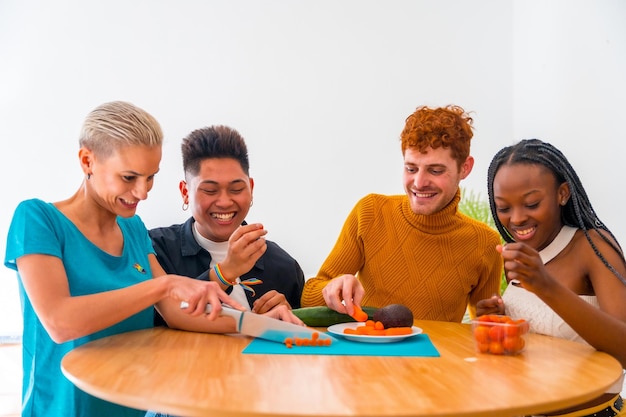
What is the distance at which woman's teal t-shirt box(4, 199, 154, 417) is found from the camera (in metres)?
1.78

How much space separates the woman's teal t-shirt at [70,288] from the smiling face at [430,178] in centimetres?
124

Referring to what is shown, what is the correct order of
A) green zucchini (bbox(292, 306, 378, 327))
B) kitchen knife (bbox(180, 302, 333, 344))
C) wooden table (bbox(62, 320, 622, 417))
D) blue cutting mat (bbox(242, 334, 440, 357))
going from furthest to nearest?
green zucchini (bbox(292, 306, 378, 327)) → kitchen knife (bbox(180, 302, 333, 344)) → blue cutting mat (bbox(242, 334, 440, 357)) → wooden table (bbox(62, 320, 622, 417))

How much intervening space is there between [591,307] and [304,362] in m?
0.81

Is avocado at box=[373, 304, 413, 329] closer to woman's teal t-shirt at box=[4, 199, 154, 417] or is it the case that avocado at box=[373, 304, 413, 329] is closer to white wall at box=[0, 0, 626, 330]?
woman's teal t-shirt at box=[4, 199, 154, 417]

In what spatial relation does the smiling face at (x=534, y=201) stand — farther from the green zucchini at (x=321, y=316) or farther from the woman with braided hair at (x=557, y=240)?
the green zucchini at (x=321, y=316)

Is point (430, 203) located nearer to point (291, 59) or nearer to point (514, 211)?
point (514, 211)

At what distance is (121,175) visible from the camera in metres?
1.93

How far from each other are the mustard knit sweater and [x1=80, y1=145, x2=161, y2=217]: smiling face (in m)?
0.90

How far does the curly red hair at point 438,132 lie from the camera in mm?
2592

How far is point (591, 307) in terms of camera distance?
5.90 ft

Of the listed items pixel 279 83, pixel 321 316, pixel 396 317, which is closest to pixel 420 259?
pixel 321 316

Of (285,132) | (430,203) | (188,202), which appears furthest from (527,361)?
(285,132)

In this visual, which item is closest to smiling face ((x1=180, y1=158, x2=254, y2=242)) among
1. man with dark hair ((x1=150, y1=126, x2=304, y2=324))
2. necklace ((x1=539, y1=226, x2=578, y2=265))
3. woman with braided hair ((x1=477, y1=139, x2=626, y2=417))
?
man with dark hair ((x1=150, y1=126, x2=304, y2=324))

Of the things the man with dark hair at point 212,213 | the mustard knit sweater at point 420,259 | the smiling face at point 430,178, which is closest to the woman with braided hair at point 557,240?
the smiling face at point 430,178
